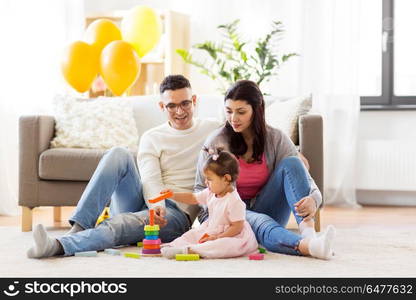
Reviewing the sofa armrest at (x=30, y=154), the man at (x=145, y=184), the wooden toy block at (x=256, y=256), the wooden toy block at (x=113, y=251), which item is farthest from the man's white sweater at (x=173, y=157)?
the sofa armrest at (x=30, y=154)

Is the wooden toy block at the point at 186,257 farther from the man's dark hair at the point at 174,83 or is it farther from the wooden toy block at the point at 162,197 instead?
the man's dark hair at the point at 174,83

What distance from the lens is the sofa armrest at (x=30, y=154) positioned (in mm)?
3861

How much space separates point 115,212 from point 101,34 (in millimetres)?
2186

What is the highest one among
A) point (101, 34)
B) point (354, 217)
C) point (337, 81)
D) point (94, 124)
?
point (101, 34)

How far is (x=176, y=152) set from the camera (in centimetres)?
314

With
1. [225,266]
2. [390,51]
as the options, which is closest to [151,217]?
[225,266]

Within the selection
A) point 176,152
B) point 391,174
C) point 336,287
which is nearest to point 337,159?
point 391,174

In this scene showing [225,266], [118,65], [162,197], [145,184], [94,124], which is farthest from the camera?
[118,65]

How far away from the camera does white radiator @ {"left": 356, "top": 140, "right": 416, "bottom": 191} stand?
5195mm

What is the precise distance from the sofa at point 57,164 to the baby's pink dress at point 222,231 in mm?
1018

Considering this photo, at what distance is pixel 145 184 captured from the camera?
308 cm

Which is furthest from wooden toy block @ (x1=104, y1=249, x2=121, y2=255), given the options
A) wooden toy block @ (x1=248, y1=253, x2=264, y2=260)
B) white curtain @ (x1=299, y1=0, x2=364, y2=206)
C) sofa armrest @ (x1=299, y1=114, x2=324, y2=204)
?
white curtain @ (x1=299, y1=0, x2=364, y2=206)

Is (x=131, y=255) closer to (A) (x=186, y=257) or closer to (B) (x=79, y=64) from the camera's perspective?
(A) (x=186, y=257)

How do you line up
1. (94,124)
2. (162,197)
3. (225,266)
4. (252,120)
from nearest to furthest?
(225,266)
(162,197)
(252,120)
(94,124)
